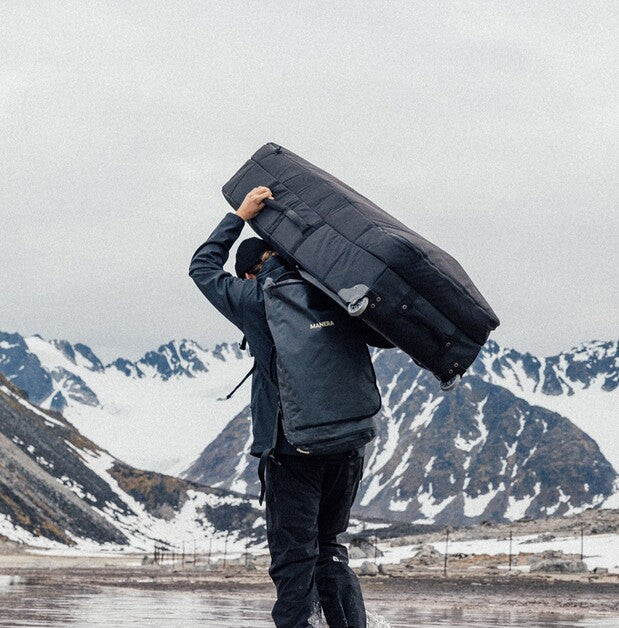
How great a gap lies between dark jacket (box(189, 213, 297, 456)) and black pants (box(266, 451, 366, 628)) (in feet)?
0.68

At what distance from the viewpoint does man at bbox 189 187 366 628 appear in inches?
243

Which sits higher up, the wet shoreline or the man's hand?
the man's hand

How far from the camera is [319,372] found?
19.2ft

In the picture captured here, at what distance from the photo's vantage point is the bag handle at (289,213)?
6.48 meters

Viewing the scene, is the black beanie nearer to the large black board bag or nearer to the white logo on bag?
the large black board bag

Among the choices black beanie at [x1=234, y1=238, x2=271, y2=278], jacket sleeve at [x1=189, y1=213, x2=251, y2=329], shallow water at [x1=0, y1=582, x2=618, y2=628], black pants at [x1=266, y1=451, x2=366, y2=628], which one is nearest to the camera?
black pants at [x1=266, y1=451, x2=366, y2=628]

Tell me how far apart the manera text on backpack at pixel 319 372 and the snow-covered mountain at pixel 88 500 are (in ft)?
281

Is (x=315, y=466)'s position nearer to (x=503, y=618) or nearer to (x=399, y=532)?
(x=503, y=618)

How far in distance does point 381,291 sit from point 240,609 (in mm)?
8653

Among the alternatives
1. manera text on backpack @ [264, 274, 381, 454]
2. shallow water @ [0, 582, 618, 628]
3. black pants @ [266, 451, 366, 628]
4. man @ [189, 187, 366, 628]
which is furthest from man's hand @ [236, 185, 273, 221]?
shallow water @ [0, 582, 618, 628]

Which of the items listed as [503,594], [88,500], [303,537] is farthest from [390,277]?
[88,500]

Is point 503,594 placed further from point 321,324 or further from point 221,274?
point 321,324

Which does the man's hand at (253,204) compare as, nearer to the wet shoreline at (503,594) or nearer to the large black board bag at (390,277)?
the large black board bag at (390,277)

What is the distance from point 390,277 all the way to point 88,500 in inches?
4690
